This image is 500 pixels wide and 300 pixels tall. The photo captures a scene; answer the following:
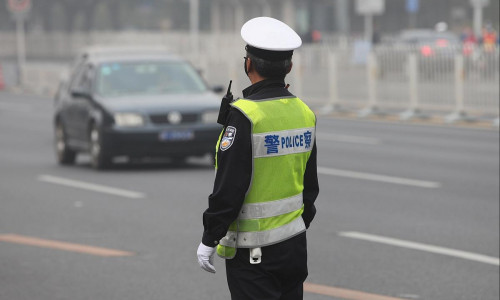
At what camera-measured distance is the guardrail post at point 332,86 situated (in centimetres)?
2838

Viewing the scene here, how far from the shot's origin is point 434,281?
840cm

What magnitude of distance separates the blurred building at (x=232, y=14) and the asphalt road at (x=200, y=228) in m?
34.8

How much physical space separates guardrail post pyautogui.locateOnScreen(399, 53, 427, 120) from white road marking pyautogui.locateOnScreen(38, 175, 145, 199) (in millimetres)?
11588

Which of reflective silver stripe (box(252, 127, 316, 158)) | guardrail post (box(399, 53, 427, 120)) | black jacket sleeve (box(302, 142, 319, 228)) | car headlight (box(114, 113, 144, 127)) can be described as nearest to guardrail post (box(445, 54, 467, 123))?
guardrail post (box(399, 53, 427, 120))

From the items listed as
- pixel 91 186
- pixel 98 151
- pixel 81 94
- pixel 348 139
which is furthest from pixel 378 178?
pixel 348 139

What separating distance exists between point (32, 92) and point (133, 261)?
33.7m

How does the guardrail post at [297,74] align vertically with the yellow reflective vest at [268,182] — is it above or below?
below

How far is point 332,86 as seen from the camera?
2872 cm

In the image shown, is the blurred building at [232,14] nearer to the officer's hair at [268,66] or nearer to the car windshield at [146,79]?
the car windshield at [146,79]

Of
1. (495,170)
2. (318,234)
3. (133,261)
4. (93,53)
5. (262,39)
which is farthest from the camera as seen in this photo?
(93,53)

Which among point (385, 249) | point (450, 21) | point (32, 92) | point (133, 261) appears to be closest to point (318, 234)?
point (385, 249)

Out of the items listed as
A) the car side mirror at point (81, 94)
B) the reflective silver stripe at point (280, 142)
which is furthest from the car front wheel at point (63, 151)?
the reflective silver stripe at point (280, 142)

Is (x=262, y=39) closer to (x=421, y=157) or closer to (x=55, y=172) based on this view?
(x=55, y=172)

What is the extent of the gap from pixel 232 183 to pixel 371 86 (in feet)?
74.5
